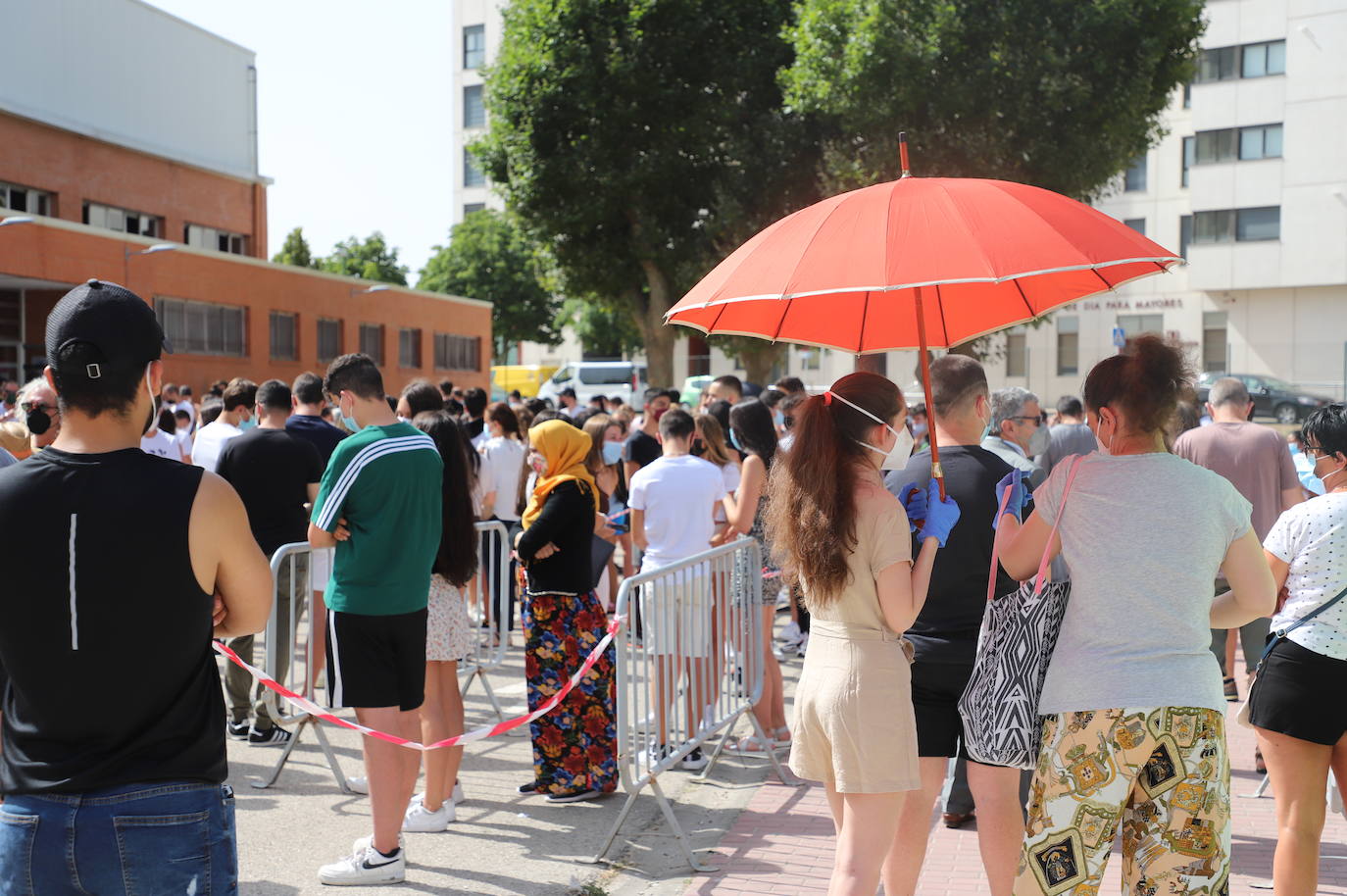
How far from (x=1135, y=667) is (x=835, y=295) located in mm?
2013

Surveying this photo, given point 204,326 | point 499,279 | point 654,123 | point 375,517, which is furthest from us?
point 499,279

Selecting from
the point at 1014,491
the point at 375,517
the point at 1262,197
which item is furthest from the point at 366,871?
the point at 1262,197

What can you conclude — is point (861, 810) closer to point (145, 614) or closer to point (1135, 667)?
point (1135, 667)

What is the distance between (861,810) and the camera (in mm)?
3730

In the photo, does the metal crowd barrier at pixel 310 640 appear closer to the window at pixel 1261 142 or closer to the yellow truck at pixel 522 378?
the yellow truck at pixel 522 378

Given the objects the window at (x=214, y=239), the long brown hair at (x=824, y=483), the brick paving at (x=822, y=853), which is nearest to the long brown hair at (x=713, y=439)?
the brick paving at (x=822, y=853)

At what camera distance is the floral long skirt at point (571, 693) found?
243 inches

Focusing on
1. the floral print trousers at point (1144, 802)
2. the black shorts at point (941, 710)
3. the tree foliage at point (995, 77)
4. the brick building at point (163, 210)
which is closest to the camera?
the floral print trousers at point (1144, 802)

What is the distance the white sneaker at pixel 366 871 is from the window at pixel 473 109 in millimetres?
62757

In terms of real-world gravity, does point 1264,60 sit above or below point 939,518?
above

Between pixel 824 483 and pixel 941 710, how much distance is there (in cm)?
105

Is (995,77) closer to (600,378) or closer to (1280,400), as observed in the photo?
(1280,400)

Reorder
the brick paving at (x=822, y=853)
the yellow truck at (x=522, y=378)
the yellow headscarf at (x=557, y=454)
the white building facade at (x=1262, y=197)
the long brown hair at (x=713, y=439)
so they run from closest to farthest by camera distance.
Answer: the brick paving at (x=822, y=853), the yellow headscarf at (x=557, y=454), the long brown hair at (x=713, y=439), the white building facade at (x=1262, y=197), the yellow truck at (x=522, y=378)

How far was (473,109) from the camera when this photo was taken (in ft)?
214
